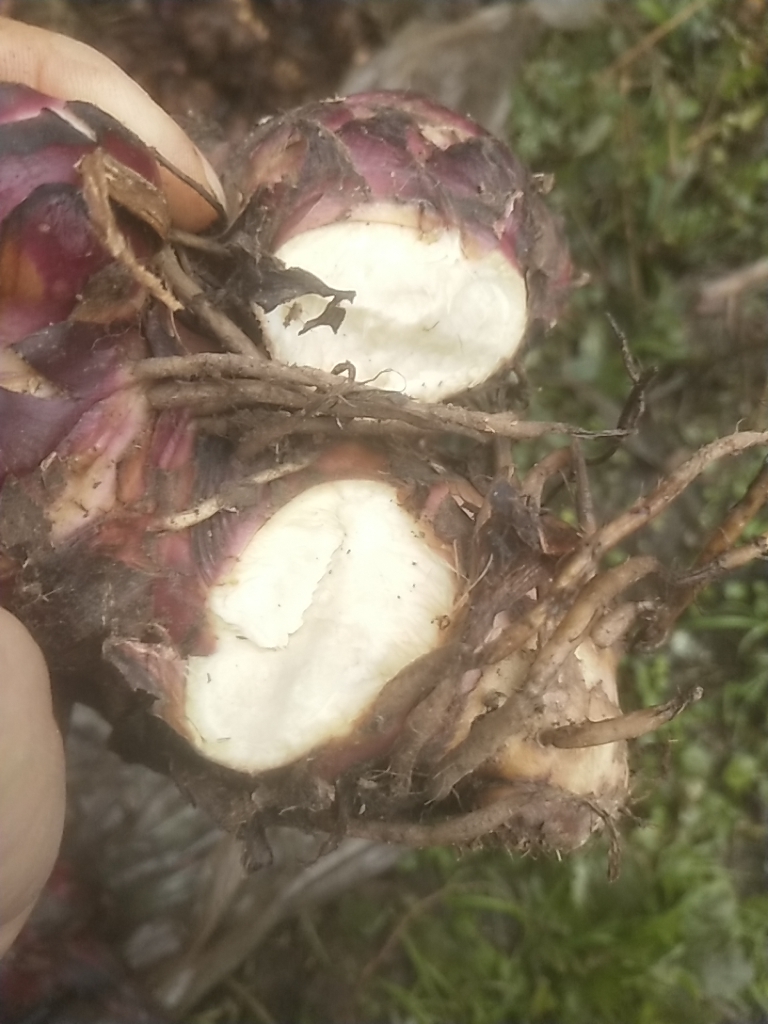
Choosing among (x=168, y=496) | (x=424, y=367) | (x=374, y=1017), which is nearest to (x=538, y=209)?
(x=424, y=367)

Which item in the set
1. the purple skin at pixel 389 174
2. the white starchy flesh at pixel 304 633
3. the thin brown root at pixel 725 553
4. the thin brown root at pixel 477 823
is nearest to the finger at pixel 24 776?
the white starchy flesh at pixel 304 633

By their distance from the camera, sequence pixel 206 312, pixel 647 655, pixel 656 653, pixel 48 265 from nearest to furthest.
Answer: pixel 48 265 → pixel 206 312 → pixel 647 655 → pixel 656 653

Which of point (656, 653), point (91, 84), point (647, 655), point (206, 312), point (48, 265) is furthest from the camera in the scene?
point (656, 653)

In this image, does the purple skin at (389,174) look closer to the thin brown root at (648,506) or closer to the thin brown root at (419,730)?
the thin brown root at (648,506)

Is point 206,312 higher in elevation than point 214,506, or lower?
higher

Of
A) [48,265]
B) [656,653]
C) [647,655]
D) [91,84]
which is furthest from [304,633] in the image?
A: [656,653]

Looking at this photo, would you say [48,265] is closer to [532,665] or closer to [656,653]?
[532,665]
